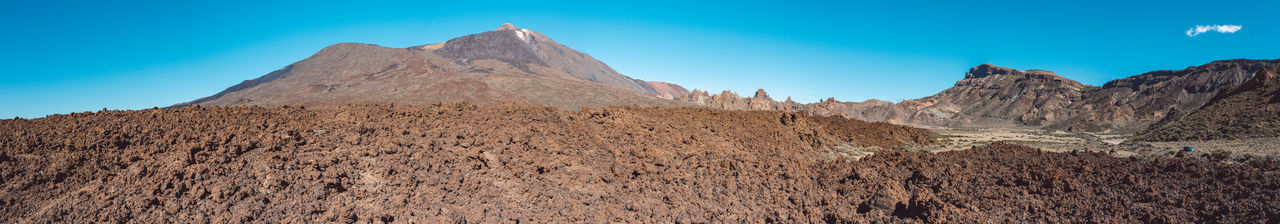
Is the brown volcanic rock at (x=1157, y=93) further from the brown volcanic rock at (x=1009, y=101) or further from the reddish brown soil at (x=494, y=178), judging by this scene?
the reddish brown soil at (x=494, y=178)

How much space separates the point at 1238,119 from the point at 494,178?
34.2 meters

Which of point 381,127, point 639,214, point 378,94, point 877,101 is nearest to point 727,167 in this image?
point 639,214

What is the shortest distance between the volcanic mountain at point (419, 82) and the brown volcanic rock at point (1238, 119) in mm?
35749

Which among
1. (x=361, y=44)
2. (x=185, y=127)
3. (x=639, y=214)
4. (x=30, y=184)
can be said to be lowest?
(x=639, y=214)

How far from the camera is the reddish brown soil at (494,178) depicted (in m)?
5.28

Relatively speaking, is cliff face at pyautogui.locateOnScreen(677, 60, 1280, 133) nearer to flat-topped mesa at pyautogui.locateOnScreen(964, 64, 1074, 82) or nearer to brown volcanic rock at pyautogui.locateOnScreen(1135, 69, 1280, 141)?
flat-topped mesa at pyautogui.locateOnScreen(964, 64, 1074, 82)

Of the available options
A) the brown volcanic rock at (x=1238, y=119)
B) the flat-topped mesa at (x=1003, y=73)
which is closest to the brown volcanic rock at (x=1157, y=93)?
the flat-topped mesa at (x=1003, y=73)

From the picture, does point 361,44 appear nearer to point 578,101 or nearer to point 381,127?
point 578,101

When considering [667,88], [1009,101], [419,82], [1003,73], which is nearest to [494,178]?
[419,82]

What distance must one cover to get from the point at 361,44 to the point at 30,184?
91.1m

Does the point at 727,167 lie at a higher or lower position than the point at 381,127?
lower

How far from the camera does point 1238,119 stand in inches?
906

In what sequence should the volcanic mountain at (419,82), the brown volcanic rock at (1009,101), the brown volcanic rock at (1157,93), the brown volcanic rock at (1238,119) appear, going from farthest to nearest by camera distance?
the brown volcanic rock at (1009,101) < the brown volcanic rock at (1157,93) < the volcanic mountain at (419,82) < the brown volcanic rock at (1238,119)

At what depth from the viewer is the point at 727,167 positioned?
28.0 ft
